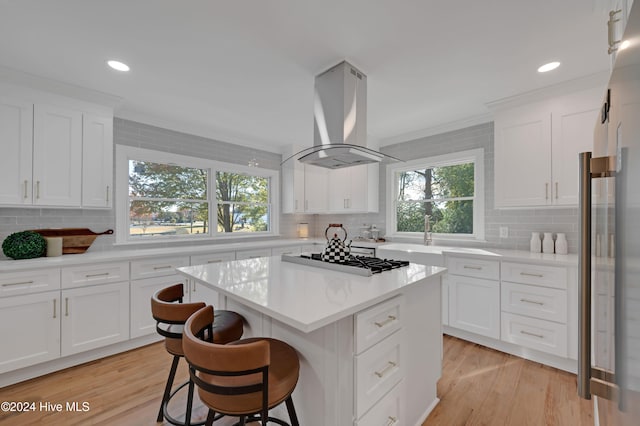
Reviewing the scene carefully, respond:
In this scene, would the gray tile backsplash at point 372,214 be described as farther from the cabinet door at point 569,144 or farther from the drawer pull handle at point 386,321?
the drawer pull handle at point 386,321

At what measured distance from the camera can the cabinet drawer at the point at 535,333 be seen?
241 cm

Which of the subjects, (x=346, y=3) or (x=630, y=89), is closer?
(x=630, y=89)

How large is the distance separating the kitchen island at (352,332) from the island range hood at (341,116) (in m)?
0.96

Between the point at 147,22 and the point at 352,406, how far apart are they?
8.25 ft

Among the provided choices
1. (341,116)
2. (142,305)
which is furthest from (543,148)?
(142,305)

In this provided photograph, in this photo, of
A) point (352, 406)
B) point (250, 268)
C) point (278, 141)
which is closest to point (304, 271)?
point (250, 268)

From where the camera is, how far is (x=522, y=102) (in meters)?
2.78

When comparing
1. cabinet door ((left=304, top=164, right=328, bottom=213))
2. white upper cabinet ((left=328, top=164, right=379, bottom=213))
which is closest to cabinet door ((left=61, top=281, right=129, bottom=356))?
cabinet door ((left=304, top=164, right=328, bottom=213))

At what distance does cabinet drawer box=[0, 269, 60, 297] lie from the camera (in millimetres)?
2189

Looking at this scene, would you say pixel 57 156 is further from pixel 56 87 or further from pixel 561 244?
pixel 561 244

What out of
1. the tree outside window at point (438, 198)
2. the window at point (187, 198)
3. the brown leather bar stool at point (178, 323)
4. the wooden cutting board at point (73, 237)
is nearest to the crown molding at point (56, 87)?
the window at point (187, 198)

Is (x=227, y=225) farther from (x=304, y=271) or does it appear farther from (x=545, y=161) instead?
(x=545, y=161)

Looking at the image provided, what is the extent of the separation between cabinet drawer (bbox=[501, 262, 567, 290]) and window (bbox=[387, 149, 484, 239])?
2.72 ft

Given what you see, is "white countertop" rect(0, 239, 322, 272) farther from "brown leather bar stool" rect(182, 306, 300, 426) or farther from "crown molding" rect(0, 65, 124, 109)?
Answer: "brown leather bar stool" rect(182, 306, 300, 426)
